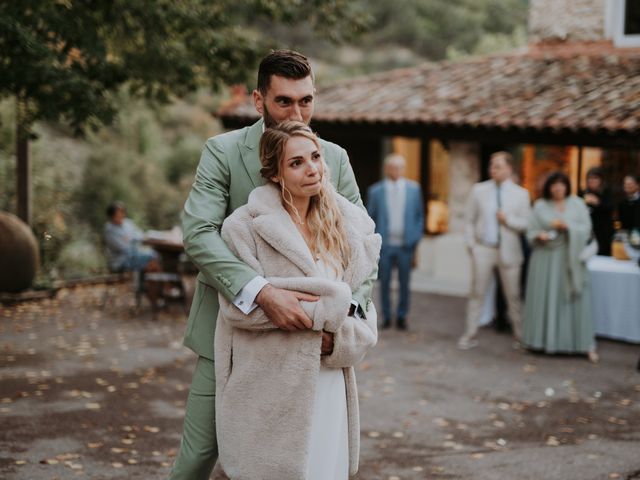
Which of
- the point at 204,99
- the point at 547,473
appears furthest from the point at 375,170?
the point at 204,99

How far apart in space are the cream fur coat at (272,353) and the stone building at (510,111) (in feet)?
33.1

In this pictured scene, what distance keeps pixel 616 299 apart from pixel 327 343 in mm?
7716

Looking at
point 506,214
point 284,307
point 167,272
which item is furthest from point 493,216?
point 284,307

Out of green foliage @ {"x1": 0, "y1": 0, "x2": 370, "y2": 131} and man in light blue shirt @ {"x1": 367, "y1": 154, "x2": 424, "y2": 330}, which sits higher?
green foliage @ {"x1": 0, "y1": 0, "x2": 370, "y2": 131}

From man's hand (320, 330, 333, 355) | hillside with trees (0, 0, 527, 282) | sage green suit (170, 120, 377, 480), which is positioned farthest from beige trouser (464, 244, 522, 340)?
man's hand (320, 330, 333, 355)

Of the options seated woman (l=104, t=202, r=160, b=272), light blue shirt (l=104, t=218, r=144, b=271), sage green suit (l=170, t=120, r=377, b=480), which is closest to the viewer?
sage green suit (l=170, t=120, r=377, b=480)

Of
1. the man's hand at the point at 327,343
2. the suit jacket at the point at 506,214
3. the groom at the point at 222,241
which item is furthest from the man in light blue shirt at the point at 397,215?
the man's hand at the point at 327,343

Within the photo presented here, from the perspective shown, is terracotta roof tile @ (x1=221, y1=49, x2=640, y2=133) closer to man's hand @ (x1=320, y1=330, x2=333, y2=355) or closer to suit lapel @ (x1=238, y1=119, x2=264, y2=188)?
suit lapel @ (x1=238, y1=119, x2=264, y2=188)

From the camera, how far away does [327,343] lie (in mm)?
3059

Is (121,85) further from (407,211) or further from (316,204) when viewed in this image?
(316,204)

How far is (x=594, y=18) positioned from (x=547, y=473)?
12.0 metres

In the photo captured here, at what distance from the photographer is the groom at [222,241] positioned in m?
2.99

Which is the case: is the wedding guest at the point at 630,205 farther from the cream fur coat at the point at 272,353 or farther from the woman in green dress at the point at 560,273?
the cream fur coat at the point at 272,353

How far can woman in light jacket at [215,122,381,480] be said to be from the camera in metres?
3.03
